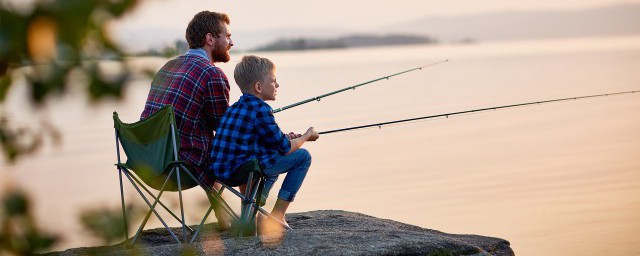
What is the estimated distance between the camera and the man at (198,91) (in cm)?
473

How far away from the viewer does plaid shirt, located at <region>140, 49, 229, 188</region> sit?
15.5ft

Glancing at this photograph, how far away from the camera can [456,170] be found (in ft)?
31.8

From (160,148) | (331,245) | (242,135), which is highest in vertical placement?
(242,135)

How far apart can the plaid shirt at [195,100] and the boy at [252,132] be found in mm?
136

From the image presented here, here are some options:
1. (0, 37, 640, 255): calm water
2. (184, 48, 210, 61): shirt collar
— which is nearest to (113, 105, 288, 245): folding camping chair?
(0, 37, 640, 255): calm water

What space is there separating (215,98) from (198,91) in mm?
88

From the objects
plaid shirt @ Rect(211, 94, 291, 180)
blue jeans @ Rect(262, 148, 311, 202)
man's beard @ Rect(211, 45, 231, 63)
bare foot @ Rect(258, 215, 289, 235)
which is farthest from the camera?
man's beard @ Rect(211, 45, 231, 63)

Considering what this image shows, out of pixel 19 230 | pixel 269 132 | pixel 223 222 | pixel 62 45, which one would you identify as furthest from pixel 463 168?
pixel 62 45

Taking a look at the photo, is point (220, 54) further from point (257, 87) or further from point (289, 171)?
point (289, 171)

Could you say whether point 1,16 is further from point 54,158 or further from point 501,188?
point 54,158

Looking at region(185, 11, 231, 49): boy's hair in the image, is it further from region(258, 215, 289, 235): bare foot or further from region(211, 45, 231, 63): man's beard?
region(258, 215, 289, 235): bare foot

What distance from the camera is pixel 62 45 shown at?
1130mm

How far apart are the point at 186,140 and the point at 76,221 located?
138 inches

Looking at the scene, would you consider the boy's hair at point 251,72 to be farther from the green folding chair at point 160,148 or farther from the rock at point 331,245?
the rock at point 331,245
